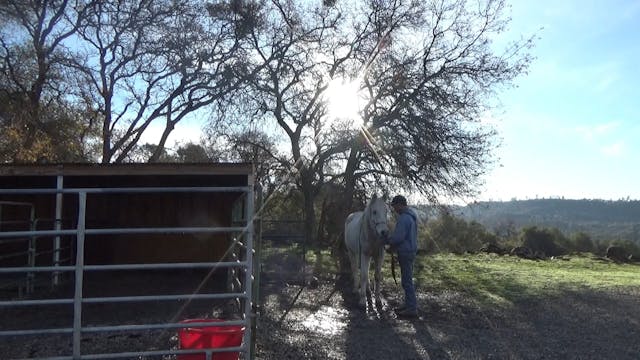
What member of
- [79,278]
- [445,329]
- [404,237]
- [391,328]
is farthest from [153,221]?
[79,278]

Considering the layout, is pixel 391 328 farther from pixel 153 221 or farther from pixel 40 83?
pixel 40 83

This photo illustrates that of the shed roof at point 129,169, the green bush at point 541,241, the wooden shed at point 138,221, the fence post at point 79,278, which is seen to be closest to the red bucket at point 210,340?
the fence post at point 79,278

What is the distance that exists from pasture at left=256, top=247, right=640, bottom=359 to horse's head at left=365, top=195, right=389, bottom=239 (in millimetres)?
1346

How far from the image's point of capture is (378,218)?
357 inches

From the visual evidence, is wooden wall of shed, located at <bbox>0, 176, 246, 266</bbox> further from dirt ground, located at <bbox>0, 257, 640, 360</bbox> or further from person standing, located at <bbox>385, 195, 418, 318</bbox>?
person standing, located at <bbox>385, 195, 418, 318</bbox>

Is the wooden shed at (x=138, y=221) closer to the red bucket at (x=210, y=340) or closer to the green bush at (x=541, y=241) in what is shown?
the red bucket at (x=210, y=340)

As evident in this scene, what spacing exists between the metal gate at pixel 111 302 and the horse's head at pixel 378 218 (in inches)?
83.1

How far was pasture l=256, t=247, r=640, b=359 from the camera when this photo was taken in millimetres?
6902

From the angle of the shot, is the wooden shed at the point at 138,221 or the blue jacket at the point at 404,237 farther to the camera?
the wooden shed at the point at 138,221

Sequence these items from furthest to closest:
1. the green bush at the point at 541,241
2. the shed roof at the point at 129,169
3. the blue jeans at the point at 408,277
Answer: the green bush at the point at 541,241, the blue jeans at the point at 408,277, the shed roof at the point at 129,169

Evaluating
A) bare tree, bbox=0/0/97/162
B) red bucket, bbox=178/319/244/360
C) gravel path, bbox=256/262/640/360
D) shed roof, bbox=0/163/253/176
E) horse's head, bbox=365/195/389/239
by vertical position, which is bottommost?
gravel path, bbox=256/262/640/360

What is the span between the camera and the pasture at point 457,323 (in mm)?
6902

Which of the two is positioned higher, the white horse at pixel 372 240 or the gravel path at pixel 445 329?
the white horse at pixel 372 240

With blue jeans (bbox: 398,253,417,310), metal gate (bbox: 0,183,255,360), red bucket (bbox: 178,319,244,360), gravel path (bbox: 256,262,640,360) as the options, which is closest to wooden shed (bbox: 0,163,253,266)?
metal gate (bbox: 0,183,255,360)
